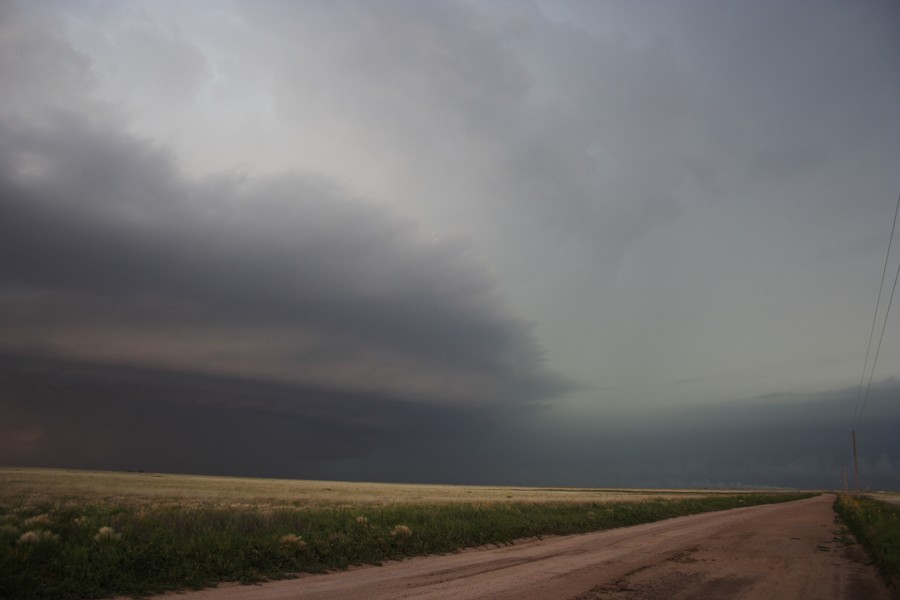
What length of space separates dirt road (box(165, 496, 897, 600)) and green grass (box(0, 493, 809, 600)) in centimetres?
125

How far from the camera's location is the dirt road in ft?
38.5

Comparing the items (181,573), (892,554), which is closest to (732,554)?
(892,554)

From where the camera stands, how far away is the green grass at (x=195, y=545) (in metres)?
11.5

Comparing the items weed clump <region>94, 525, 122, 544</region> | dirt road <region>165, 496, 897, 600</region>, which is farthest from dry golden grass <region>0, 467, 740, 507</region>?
dirt road <region>165, 496, 897, 600</region>

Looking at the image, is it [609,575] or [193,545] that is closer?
[609,575]

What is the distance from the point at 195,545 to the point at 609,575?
11.5 metres

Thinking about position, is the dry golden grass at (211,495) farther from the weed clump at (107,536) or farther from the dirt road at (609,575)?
the dirt road at (609,575)

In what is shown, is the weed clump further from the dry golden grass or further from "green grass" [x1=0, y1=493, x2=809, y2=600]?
the dry golden grass

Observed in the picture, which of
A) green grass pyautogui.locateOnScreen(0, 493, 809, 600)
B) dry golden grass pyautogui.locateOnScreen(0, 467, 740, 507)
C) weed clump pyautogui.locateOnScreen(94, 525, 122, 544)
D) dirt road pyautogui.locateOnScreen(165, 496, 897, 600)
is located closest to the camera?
green grass pyautogui.locateOnScreen(0, 493, 809, 600)

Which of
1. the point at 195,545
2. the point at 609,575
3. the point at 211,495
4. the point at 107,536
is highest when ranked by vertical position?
the point at 107,536

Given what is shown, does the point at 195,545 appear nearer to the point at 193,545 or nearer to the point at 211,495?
the point at 193,545

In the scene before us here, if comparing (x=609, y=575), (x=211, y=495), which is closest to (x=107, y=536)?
(x=609, y=575)

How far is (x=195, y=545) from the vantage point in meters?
14.2

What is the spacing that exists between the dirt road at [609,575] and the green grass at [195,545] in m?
1.25
